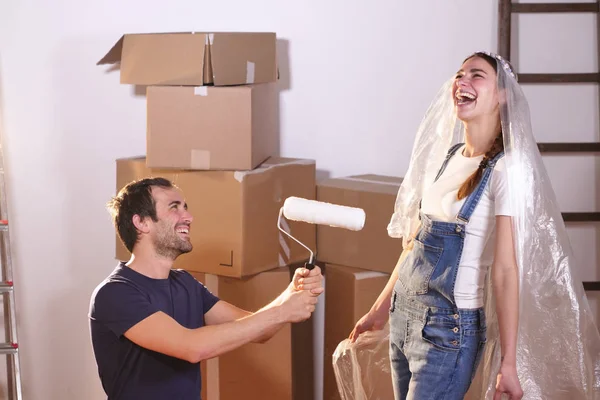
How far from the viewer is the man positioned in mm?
1788

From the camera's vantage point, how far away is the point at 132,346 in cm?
184

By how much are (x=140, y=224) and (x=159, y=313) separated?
25 cm

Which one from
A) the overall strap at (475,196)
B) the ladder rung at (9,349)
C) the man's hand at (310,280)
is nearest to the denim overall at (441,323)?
the overall strap at (475,196)

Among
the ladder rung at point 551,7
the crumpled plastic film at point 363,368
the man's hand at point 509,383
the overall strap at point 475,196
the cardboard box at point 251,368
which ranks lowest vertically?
the cardboard box at point 251,368

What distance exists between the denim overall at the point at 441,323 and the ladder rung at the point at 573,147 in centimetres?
127

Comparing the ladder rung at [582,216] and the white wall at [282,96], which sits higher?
the white wall at [282,96]

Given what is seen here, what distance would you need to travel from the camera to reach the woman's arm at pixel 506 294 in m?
1.67

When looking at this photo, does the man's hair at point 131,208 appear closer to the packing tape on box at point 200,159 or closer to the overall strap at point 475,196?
the packing tape on box at point 200,159

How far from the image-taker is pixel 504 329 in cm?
169

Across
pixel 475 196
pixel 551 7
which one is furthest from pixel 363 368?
pixel 551 7

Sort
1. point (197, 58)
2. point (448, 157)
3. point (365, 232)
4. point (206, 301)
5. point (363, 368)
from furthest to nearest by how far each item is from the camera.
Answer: point (365, 232) → point (197, 58) → point (363, 368) → point (206, 301) → point (448, 157)

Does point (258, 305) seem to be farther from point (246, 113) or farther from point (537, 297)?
point (537, 297)

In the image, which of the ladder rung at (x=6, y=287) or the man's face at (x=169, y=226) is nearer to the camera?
→ the man's face at (x=169, y=226)

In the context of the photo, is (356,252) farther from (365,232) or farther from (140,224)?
(140,224)
